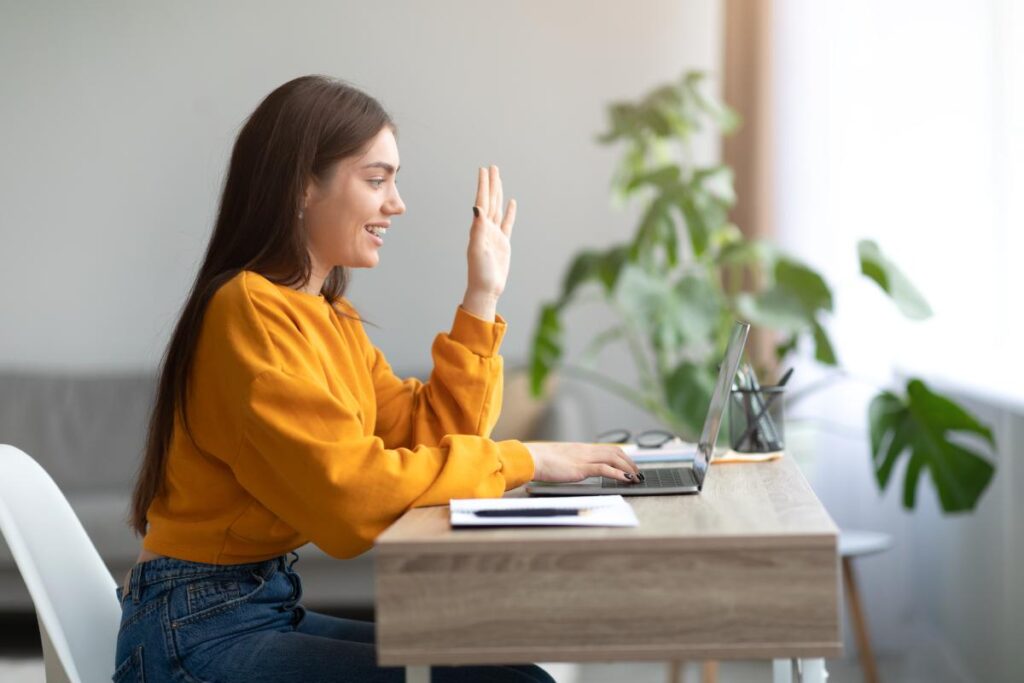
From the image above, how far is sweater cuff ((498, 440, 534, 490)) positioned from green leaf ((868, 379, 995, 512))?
54.4 inches

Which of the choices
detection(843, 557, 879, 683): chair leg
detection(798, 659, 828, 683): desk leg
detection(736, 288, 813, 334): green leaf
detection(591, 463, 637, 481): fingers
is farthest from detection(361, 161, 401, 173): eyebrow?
detection(843, 557, 879, 683): chair leg

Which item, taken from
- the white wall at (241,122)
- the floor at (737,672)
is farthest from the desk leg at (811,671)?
the white wall at (241,122)

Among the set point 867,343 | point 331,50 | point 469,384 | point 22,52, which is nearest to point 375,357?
point 469,384

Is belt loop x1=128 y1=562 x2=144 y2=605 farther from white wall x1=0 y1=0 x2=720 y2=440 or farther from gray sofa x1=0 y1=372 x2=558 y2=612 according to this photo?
white wall x1=0 y1=0 x2=720 y2=440

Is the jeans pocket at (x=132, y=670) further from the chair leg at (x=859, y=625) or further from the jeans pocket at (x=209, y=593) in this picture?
the chair leg at (x=859, y=625)

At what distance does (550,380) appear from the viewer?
11.7 feet

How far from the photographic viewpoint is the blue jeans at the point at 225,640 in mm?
1313

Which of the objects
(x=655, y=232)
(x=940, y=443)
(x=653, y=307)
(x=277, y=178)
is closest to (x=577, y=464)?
(x=277, y=178)

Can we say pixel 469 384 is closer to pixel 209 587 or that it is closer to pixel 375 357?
pixel 375 357

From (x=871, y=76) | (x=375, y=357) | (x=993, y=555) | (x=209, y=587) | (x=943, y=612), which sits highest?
(x=871, y=76)

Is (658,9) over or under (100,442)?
over

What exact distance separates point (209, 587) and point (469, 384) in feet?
1.45

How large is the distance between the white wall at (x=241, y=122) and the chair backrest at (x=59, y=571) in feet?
7.69

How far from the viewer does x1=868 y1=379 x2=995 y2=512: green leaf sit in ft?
8.34
